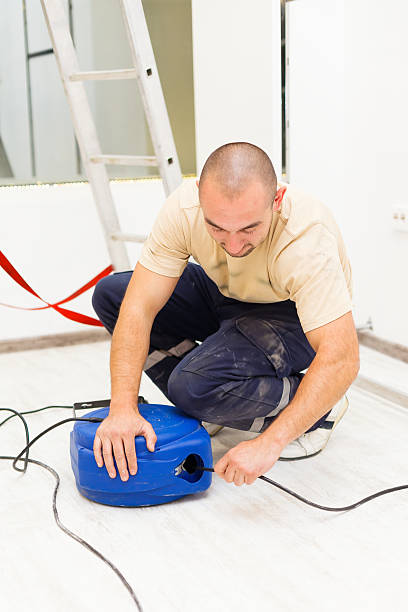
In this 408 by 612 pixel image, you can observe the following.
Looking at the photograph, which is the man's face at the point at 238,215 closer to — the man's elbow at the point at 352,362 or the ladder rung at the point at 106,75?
the man's elbow at the point at 352,362

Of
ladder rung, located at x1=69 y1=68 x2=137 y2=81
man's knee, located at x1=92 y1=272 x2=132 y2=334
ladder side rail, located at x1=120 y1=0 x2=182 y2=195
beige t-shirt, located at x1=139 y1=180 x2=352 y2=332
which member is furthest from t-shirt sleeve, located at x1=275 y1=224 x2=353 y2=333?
ladder rung, located at x1=69 y1=68 x2=137 y2=81

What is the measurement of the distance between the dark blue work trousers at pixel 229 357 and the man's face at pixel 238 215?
34 cm

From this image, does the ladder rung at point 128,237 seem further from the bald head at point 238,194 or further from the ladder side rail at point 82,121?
the bald head at point 238,194

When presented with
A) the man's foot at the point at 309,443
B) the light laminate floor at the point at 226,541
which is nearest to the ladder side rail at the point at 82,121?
the light laminate floor at the point at 226,541

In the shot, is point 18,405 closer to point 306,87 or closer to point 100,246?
point 100,246

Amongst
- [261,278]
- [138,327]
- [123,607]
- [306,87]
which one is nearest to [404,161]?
[306,87]

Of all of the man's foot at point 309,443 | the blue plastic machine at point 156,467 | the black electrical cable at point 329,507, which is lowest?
the man's foot at point 309,443

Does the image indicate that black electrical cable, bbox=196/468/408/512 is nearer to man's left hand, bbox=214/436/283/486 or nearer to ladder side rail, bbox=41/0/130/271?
man's left hand, bbox=214/436/283/486

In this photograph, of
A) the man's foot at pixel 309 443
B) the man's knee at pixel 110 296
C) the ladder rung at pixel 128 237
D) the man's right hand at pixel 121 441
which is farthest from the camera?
the ladder rung at pixel 128 237

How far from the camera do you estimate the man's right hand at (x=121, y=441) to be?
4.81ft

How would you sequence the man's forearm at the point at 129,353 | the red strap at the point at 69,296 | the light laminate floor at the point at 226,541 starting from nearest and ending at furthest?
the light laminate floor at the point at 226,541
the man's forearm at the point at 129,353
the red strap at the point at 69,296

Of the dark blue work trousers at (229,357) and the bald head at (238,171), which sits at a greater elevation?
the bald head at (238,171)

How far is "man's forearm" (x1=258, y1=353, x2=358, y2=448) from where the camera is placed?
141 cm

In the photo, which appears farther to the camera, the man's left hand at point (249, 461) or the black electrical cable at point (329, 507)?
the black electrical cable at point (329, 507)
